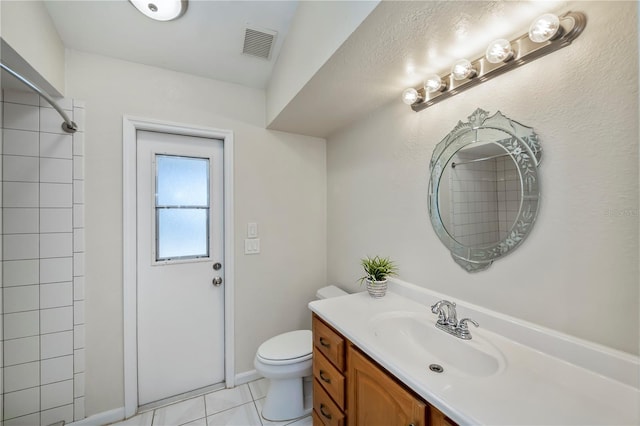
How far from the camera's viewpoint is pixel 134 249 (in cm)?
170

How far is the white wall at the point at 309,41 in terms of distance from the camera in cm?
105

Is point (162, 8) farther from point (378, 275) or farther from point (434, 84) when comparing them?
point (378, 275)

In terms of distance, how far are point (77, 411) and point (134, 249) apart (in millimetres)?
996

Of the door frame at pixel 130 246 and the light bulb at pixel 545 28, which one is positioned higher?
the light bulb at pixel 545 28

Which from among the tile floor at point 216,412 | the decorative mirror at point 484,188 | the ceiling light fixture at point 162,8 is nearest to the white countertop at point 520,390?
the decorative mirror at point 484,188

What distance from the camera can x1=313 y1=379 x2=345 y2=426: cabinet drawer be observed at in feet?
3.95

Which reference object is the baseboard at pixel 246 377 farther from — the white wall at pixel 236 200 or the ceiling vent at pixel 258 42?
the ceiling vent at pixel 258 42

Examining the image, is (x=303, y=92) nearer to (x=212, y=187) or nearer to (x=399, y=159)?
(x=399, y=159)

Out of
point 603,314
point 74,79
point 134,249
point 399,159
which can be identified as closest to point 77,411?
point 134,249

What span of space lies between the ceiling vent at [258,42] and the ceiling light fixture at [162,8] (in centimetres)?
37

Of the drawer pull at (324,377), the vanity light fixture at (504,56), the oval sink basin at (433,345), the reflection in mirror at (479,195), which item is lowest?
the drawer pull at (324,377)

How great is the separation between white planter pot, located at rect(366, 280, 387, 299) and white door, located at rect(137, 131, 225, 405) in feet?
3.79

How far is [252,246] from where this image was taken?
6.71 ft

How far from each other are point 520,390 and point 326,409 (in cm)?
93
